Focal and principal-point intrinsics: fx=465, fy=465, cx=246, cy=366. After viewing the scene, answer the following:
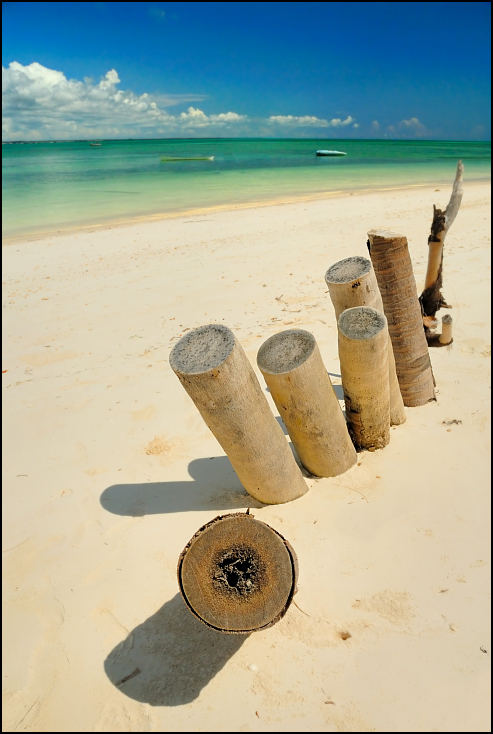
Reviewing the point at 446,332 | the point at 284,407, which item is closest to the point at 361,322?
the point at 284,407

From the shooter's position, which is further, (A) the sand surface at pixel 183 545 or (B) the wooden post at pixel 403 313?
(B) the wooden post at pixel 403 313

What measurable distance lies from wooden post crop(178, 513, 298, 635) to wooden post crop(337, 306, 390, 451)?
1.42 metres

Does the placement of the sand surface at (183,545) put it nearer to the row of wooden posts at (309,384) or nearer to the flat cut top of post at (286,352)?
the row of wooden posts at (309,384)

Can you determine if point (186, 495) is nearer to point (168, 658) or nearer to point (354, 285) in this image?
point (168, 658)

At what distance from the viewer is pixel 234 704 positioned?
221 cm

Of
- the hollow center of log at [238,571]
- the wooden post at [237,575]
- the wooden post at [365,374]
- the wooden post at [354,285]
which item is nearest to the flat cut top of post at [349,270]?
the wooden post at [354,285]

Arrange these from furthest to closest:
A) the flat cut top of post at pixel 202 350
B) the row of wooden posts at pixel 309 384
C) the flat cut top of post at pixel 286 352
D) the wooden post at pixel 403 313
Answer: the wooden post at pixel 403 313 < the flat cut top of post at pixel 286 352 < the row of wooden posts at pixel 309 384 < the flat cut top of post at pixel 202 350

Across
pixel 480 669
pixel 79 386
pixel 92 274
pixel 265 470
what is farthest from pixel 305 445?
pixel 92 274

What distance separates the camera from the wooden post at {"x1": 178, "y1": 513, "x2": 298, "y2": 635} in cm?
219

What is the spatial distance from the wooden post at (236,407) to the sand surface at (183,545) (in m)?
0.27

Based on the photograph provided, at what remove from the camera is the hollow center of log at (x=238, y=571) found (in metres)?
2.21

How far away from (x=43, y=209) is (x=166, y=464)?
18290 mm

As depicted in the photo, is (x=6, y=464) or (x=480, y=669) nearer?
(x=480, y=669)

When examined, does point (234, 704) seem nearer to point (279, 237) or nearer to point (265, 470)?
point (265, 470)
